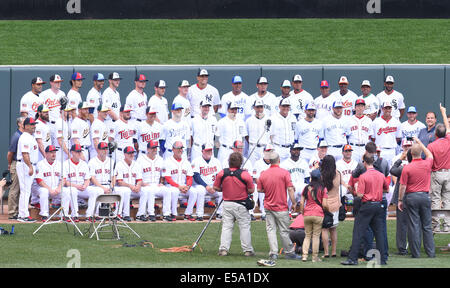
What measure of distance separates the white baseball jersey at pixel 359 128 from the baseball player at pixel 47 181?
594 cm

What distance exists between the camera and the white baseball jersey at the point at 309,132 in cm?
1658

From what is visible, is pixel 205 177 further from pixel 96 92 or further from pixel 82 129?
pixel 96 92

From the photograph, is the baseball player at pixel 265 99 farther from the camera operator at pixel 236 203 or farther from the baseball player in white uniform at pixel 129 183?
the camera operator at pixel 236 203

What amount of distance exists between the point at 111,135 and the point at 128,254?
5140mm

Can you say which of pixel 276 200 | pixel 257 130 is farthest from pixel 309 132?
pixel 276 200

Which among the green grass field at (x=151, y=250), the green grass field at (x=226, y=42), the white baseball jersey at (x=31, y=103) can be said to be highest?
the green grass field at (x=226, y=42)

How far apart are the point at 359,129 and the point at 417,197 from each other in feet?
16.2

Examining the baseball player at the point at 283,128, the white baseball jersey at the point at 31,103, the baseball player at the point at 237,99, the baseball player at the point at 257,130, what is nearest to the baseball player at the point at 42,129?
the white baseball jersey at the point at 31,103

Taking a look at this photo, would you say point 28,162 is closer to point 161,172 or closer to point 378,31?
point 161,172

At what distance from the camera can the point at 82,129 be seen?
53.0 ft

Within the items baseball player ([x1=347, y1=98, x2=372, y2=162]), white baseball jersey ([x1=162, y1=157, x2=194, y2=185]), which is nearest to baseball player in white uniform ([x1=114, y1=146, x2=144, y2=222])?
white baseball jersey ([x1=162, y1=157, x2=194, y2=185])

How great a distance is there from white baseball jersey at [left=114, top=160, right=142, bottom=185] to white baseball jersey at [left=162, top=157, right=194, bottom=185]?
52cm

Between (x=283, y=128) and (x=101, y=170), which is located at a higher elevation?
(x=283, y=128)
